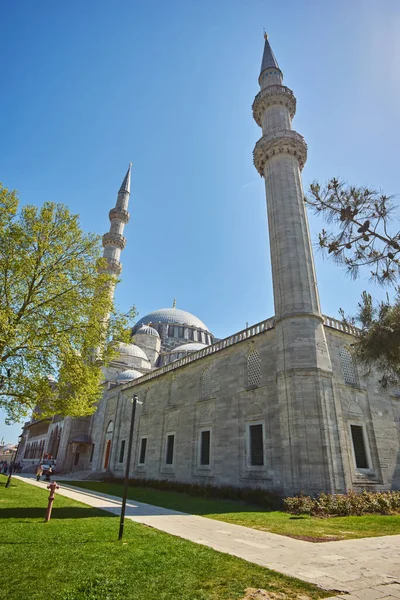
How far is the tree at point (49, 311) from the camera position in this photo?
11.8 metres

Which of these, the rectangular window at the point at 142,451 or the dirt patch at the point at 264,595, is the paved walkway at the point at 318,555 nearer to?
the dirt patch at the point at 264,595

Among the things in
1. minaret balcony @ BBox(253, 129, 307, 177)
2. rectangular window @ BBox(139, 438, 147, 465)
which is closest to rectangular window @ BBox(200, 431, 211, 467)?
rectangular window @ BBox(139, 438, 147, 465)

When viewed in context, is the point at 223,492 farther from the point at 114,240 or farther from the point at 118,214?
the point at 118,214

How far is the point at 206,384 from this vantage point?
805 inches

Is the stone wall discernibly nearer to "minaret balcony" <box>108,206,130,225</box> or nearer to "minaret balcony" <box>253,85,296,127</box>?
"minaret balcony" <box>253,85,296,127</box>

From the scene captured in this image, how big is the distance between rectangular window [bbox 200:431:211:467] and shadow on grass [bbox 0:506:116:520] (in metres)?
9.13

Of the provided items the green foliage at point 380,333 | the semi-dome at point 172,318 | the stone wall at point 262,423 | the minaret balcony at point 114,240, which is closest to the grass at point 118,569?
the green foliage at point 380,333

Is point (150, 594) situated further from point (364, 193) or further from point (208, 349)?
point (208, 349)

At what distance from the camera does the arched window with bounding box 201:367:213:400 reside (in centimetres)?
2001

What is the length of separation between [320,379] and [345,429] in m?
2.70

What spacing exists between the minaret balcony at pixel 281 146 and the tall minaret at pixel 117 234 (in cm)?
2158

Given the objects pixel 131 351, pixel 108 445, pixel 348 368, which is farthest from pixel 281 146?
pixel 131 351

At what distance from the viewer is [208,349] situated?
21.5 meters

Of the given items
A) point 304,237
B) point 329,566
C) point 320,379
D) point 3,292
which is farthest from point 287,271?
point 329,566
